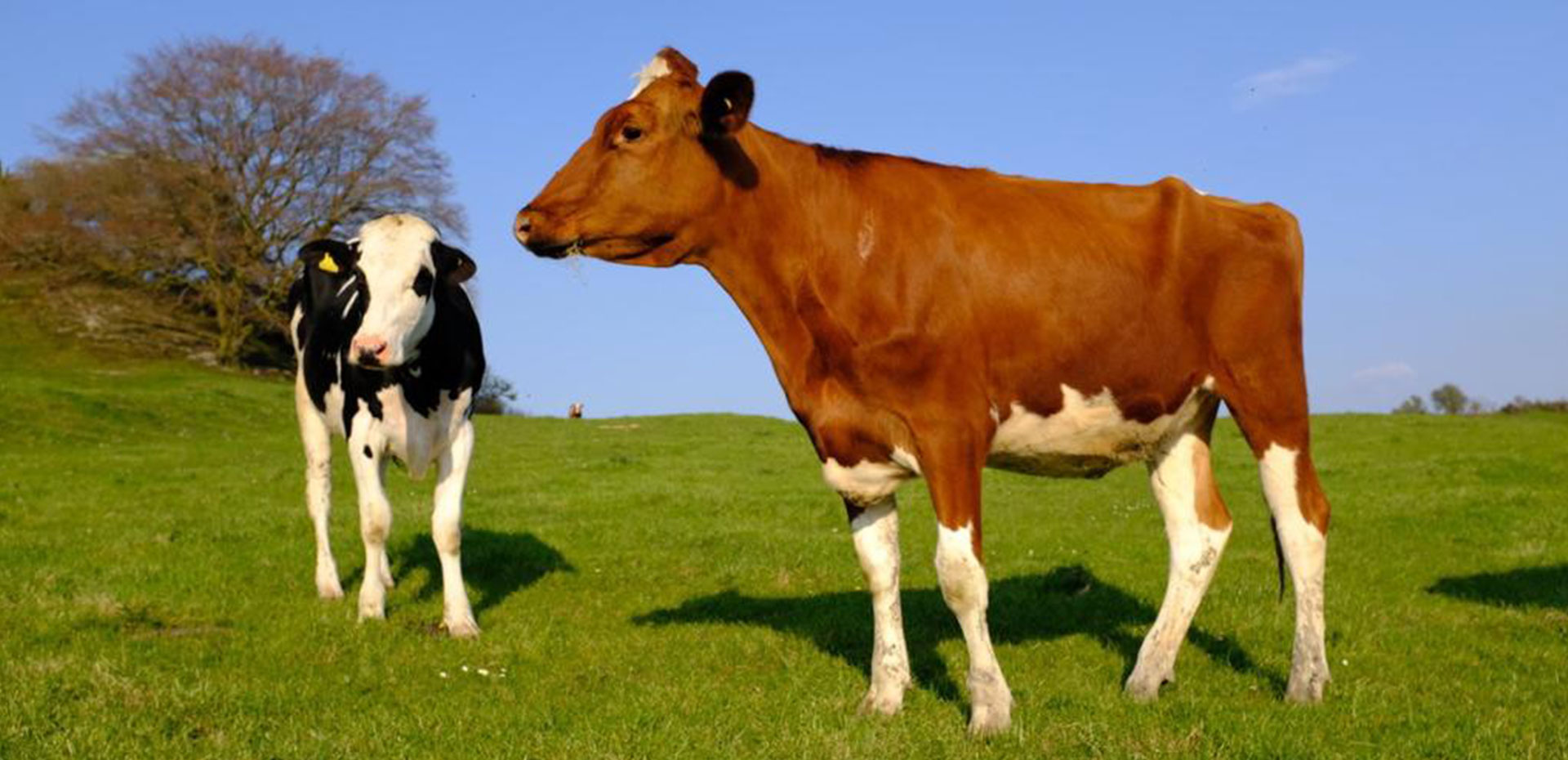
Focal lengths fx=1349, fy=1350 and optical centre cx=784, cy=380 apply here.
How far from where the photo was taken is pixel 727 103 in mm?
6457

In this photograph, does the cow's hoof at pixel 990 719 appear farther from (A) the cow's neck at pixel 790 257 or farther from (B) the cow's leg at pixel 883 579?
(A) the cow's neck at pixel 790 257

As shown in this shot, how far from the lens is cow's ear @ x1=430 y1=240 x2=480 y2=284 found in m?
10.5

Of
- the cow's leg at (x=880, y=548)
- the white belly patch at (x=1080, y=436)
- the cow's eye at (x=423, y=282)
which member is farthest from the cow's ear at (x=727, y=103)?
the cow's eye at (x=423, y=282)

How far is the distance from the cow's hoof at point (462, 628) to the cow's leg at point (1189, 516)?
4.70 meters

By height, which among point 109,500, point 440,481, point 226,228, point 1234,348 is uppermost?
point 226,228

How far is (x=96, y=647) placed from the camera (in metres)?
8.45

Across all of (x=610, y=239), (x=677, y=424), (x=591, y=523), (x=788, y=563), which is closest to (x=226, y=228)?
(x=677, y=424)

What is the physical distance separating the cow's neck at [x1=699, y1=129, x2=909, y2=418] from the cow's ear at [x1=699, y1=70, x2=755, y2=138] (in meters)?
0.30

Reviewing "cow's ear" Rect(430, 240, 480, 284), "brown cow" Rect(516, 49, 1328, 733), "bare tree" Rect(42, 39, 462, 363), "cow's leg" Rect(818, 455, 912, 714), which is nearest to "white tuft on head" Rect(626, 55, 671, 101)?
"brown cow" Rect(516, 49, 1328, 733)

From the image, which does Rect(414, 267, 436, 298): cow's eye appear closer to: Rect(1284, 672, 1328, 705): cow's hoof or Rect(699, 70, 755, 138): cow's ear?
Rect(699, 70, 755, 138): cow's ear

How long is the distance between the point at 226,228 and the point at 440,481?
40632 millimetres

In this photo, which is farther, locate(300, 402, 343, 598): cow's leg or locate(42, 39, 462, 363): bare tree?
locate(42, 39, 462, 363): bare tree

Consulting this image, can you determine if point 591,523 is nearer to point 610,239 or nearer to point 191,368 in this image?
point 610,239

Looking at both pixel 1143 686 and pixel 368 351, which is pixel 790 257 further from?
pixel 368 351
